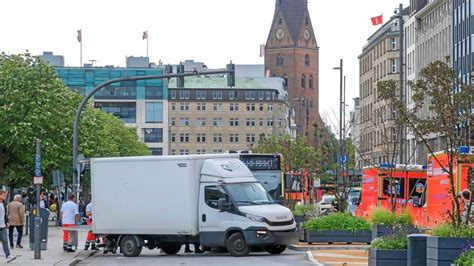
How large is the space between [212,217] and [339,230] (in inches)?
203

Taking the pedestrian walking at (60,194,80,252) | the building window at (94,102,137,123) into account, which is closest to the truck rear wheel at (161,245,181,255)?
the pedestrian walking at (60,194,80,252)

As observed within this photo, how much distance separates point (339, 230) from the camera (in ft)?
127

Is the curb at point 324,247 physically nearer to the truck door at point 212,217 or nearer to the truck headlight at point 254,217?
the truck headlight at point 254,217

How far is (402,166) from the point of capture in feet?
155

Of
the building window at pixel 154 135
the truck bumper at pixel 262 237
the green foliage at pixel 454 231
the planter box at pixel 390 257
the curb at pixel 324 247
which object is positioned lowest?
the curb at pixel 324 247

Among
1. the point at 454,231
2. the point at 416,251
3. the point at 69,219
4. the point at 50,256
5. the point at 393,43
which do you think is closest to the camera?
the point at 454,231

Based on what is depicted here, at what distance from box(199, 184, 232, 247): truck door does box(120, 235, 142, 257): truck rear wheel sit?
1.93 meters

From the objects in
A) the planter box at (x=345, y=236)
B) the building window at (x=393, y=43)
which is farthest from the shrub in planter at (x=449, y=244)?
Answer: the building window at (x=393, y=43)

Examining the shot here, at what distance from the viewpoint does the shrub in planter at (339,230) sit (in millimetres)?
38688

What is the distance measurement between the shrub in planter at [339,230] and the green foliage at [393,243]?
15.1m

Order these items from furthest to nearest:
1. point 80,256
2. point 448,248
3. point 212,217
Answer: point 80,256, point 212,217, point 448,248

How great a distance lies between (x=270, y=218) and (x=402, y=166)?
1324cm

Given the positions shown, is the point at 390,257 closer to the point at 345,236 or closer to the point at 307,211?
the point at 345,236

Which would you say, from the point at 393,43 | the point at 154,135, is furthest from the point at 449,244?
the point at 154,135
